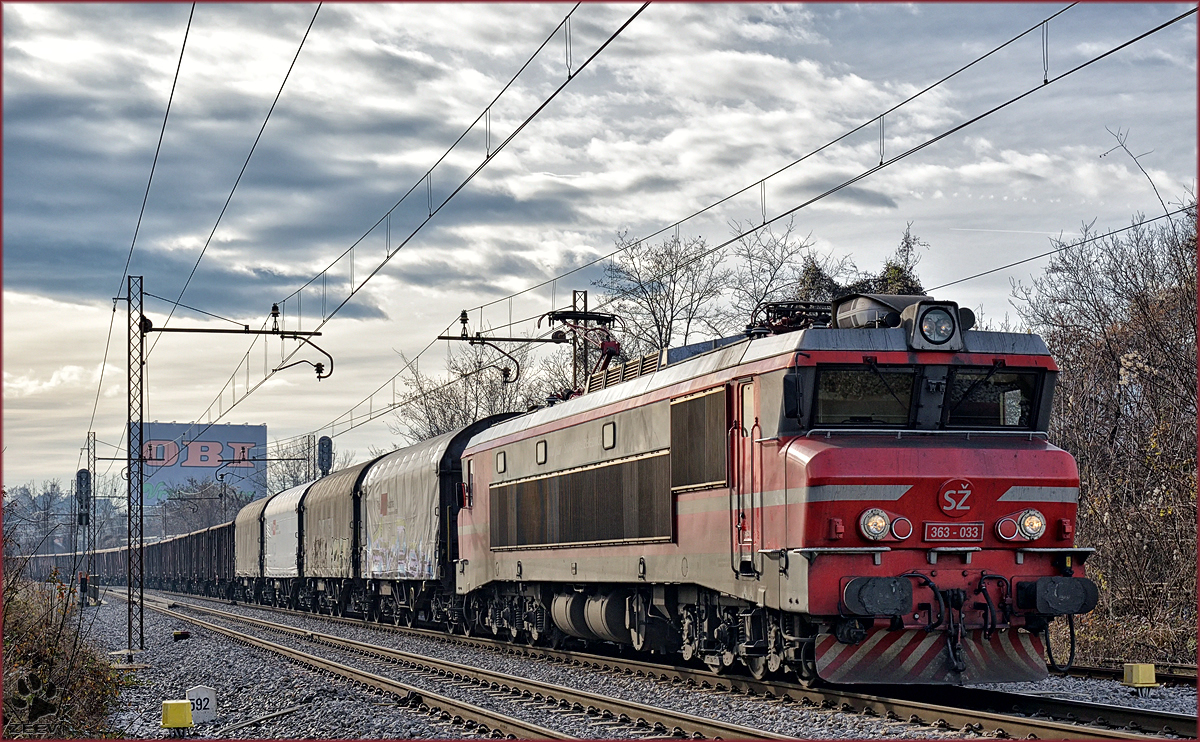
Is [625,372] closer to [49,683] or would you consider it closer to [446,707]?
[446,707]

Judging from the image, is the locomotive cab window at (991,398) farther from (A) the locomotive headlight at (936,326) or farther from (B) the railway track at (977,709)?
(B) the railway track at (977,709)

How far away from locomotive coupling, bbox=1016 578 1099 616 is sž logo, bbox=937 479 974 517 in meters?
0.95

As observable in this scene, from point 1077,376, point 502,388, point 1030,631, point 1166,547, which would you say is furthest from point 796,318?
point 502,388

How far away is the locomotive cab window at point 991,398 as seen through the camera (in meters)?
Result: 12.9

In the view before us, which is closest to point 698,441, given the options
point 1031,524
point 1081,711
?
point 1031,524

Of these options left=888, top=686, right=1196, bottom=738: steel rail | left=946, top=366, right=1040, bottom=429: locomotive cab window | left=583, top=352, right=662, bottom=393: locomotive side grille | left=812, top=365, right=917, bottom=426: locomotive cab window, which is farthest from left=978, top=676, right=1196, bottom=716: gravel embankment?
left=583, top=352, right=662, bottom=393: locomotive side grille

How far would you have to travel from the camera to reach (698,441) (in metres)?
14.4

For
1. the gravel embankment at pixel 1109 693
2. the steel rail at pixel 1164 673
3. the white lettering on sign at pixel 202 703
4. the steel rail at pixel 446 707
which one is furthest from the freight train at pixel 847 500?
the white lettering on sign at pixel 202 703

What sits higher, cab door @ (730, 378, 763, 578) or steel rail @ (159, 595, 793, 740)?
cab door @ (730, 378, 763, 578)

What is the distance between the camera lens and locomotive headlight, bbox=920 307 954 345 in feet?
41.9

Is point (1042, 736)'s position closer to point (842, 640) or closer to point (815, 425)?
point (842, 640)

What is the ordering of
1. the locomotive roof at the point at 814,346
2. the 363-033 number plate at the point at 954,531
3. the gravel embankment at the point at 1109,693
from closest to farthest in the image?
the 363-033 number plate at the point at 954,531 → the locomotive roof at the point at 814,346 → the gravel embankment at the point at 1109,693

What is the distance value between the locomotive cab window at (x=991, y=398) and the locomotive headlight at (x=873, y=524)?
1.43 metres

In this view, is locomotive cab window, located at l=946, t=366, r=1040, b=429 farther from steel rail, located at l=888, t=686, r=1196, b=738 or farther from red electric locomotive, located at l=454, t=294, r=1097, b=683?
steel rail, located at l=888, t=686, r=1196, b=738
